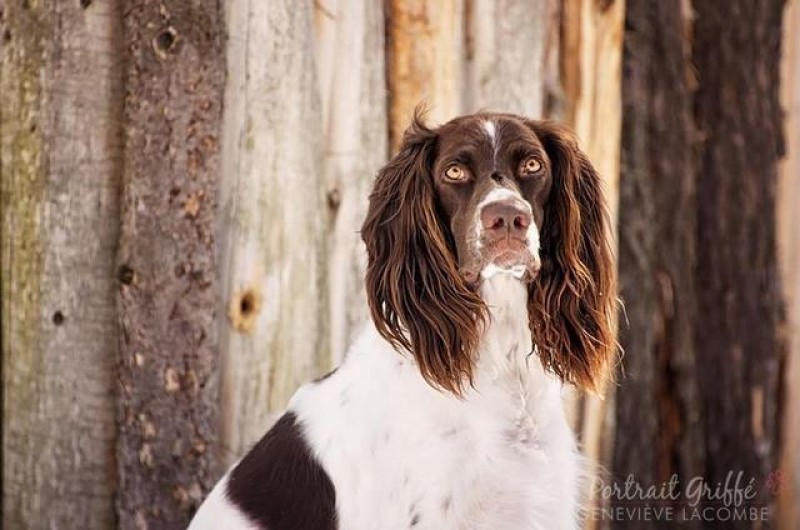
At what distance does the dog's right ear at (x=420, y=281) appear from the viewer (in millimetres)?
3539

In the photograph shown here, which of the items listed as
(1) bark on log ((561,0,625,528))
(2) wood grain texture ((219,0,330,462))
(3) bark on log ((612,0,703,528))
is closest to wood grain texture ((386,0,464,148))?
(2) wood grain texture ((219,0,330,462))

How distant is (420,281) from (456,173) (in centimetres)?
32

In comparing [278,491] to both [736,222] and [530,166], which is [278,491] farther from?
[736,222]

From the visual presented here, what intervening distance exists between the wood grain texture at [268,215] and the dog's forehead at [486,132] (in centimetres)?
108

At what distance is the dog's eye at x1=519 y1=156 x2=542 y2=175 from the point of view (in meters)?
3.54

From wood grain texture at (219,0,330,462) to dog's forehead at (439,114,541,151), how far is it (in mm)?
1082

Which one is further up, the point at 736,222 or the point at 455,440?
the point at 736,222

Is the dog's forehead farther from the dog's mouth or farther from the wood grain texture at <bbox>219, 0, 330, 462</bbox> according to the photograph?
the wood grain texture at <bbox>219, 0, 330, 462</bbox>

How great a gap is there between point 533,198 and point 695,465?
331 cm

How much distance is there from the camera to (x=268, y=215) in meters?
4.59

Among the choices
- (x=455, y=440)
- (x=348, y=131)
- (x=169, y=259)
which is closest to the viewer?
(x=455, y=440)

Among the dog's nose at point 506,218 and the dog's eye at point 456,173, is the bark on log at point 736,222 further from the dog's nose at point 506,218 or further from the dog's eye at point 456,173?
the dog's nose at point 506,218

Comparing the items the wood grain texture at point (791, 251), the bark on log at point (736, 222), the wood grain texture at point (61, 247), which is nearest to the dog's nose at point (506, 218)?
the wood grain texture at point (61, 247)

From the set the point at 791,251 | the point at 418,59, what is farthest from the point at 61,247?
the point at 791,251
